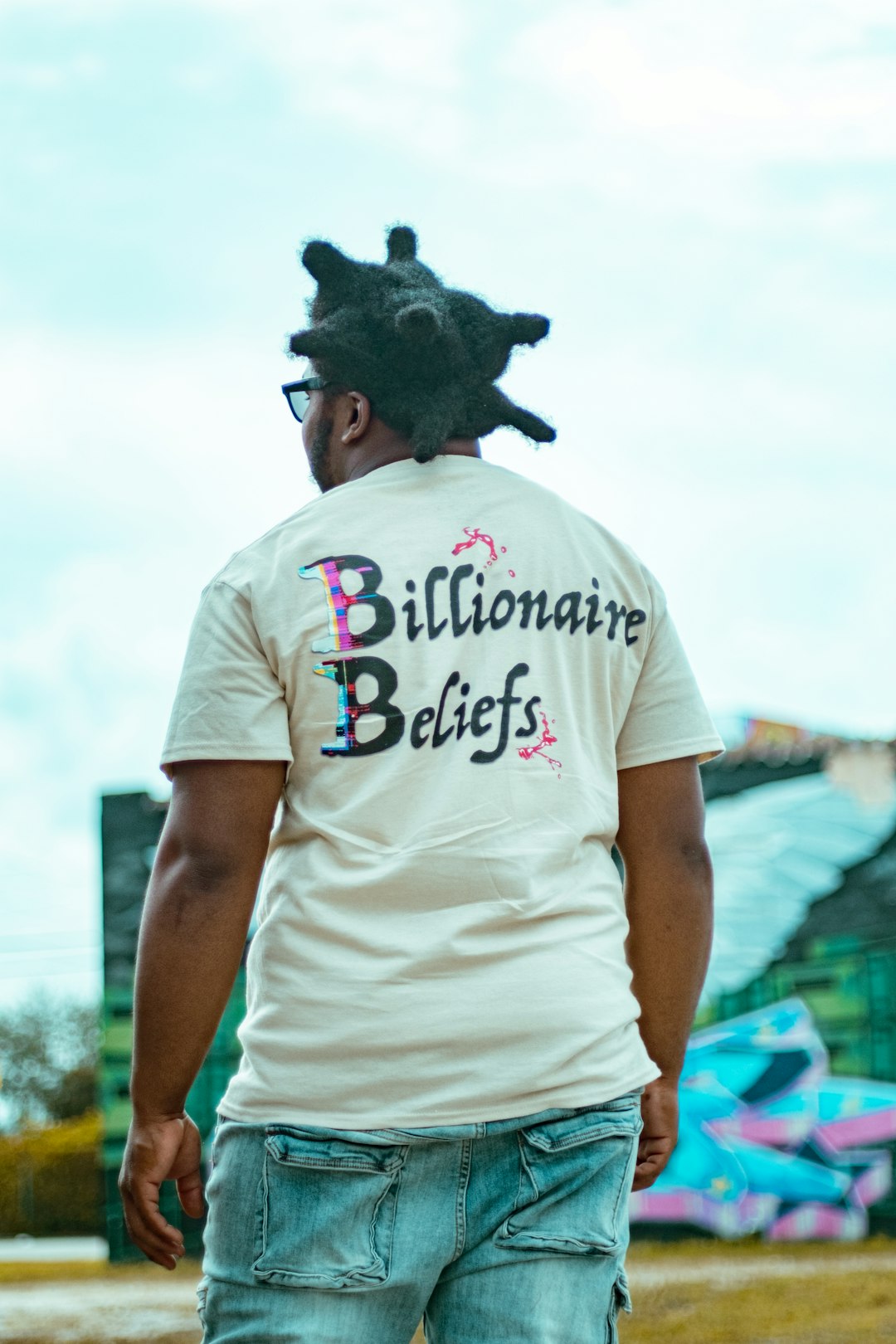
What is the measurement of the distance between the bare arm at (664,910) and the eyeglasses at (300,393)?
25.1 inches

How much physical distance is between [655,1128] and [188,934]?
648 millimetres

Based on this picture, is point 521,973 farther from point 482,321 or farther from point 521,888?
point 482,321

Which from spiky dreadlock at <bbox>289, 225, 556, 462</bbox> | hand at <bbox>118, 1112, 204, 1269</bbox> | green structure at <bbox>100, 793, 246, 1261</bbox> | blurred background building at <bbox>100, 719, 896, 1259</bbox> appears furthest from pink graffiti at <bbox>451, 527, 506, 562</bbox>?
green structure at <bbox>100, 793, 246, 1261</bbox>

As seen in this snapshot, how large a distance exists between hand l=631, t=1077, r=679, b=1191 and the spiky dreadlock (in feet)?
2.70

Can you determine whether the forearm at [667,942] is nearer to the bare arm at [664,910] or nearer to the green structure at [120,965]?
the bare arm at [664,910]

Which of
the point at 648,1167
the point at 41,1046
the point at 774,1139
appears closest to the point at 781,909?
the point at 774,1139

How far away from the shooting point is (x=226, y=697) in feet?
5.20

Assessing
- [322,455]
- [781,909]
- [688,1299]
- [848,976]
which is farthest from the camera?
[781,909]

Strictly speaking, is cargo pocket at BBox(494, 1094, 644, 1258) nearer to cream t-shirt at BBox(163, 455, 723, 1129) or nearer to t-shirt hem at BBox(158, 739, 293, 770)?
cream t-shirt at BBox(163, 455, 723, 1129)

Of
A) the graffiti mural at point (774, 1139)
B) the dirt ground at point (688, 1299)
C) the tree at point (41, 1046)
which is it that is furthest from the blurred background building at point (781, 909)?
the tree at point (41, 1046)

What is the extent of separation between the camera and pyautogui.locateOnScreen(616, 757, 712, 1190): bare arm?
1780mm

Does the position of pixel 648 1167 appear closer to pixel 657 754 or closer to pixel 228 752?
pixel 657 754

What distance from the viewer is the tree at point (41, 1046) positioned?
85.6 ft

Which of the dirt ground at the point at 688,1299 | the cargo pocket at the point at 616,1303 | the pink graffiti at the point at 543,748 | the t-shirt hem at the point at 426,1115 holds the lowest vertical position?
the dirt ground at the point at 688,1299
